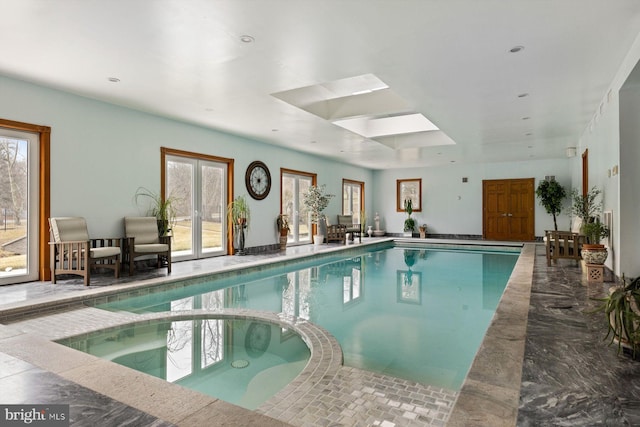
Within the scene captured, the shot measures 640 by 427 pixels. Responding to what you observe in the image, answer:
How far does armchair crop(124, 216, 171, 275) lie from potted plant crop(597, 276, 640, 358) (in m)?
5.20

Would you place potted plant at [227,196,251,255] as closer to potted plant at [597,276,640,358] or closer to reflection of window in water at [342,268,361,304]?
reflection of window in water at [342,268,361,304]

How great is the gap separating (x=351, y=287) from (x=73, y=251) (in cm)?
367

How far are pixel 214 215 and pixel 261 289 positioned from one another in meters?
3.07

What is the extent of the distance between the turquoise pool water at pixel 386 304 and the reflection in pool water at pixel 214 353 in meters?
0.49

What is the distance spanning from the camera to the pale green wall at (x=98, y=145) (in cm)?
511

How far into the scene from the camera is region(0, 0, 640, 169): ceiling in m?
3.20

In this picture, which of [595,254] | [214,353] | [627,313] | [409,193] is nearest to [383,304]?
[214,353]

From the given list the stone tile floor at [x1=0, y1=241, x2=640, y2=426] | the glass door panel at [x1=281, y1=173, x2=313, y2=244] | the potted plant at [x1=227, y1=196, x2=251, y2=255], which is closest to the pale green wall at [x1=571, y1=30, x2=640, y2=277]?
the stone tile floor at [x1=0, y1=241, x2=640, y2=426]

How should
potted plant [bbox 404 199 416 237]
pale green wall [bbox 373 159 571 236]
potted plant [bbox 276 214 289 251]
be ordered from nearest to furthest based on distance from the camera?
potted plant [bbox 276 214 289 251] → pale green wall [bbox 373 159 571 236] → potted plant [bbox 404 199 416 237]

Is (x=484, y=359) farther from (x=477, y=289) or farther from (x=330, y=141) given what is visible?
(x=330, y=141)

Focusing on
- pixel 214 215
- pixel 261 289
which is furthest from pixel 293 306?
pixel 214 215

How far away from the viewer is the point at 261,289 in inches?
209

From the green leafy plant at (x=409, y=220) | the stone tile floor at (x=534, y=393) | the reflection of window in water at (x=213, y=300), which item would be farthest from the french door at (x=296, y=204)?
the stone tile floor at (x=534, y=393)

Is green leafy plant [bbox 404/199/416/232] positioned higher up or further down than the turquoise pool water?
higher up
